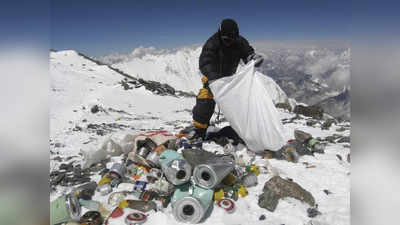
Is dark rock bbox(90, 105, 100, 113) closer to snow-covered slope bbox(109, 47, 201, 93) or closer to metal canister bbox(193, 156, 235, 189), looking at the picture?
metal canister bbox(193, 156, 235, 189)

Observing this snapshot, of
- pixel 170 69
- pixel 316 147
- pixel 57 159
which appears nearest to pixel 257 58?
pixel 316 147

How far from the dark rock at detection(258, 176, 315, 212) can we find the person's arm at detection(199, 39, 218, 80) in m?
1.90

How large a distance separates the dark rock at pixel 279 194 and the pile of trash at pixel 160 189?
0.04 feet

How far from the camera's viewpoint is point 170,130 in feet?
19.9

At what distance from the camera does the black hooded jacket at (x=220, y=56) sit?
3.84m

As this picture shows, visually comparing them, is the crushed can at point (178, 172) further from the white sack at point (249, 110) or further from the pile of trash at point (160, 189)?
the white sack at point (249, 110)

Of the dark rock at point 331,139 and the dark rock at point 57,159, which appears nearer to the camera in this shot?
the dark rock at point 57,159

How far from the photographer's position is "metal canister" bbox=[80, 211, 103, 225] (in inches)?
89.1

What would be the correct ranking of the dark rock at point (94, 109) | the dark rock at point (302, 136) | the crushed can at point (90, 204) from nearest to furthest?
the crushed can at point (90, 204) < the dark rock at point (302, 136) < the dark rock at point (94, 109)

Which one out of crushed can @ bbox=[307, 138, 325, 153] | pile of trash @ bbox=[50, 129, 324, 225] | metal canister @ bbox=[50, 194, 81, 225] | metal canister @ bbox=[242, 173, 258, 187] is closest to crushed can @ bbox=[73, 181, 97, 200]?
pile of trash @ bbox=[50, 129, 324, 225]

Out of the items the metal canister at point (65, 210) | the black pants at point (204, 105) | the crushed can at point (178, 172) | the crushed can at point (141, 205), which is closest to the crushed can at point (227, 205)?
the crushed can at point (178, 172)

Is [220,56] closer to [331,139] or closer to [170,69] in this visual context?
[331,139]

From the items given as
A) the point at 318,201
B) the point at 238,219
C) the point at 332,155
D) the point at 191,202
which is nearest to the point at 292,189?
the point at 318,201

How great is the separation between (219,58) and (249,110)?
110 cm
